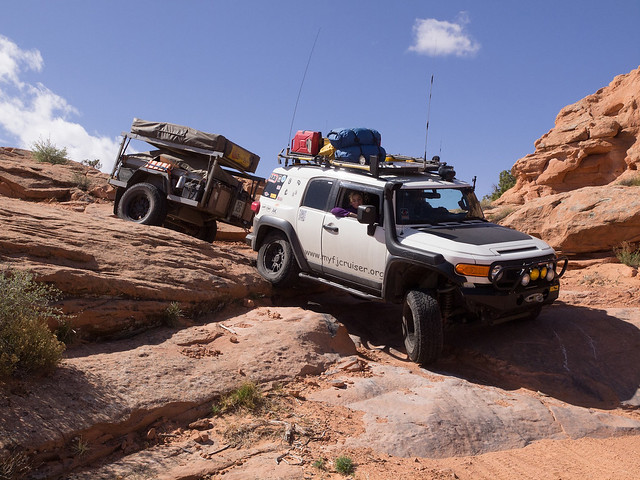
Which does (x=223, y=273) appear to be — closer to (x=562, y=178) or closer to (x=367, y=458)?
(x=367, y=458)

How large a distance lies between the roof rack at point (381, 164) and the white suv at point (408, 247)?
23mm

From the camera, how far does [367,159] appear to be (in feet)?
28.8

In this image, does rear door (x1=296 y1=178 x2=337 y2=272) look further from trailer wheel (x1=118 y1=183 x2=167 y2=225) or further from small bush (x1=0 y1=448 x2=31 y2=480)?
small bush (x1=0 y1=448 x2=31 y2=480)

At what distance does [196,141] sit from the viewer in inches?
425

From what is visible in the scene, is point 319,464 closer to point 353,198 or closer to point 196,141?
point 353,198

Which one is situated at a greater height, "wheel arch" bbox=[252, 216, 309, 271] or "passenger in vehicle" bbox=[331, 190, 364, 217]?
"passenger in vehicle" bbox=[331, 190, 364, 217]

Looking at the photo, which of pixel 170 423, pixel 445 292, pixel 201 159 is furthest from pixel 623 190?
pixel 170 423

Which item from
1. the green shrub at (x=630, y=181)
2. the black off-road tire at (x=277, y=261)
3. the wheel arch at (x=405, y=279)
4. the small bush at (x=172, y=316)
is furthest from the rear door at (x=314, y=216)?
the green shrub at (x=630, y=181)

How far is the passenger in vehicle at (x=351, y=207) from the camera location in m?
7.80

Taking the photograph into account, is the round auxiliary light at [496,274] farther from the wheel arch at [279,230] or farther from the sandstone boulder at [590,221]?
the sandstone boulder at [590,221]

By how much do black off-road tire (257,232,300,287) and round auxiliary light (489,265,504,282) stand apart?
3.03 m

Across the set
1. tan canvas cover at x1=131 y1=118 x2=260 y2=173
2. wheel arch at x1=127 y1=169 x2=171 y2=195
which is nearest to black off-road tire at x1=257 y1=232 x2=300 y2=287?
tan canvas cover at x1=131 y1=118 x2=260 y2=173

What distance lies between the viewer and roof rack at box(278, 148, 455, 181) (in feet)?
25.4

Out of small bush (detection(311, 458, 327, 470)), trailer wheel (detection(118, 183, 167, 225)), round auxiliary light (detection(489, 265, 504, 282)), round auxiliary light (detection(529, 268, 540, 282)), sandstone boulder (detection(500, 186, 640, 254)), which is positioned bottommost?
small bush (detection(311, 458, 327, 470))
